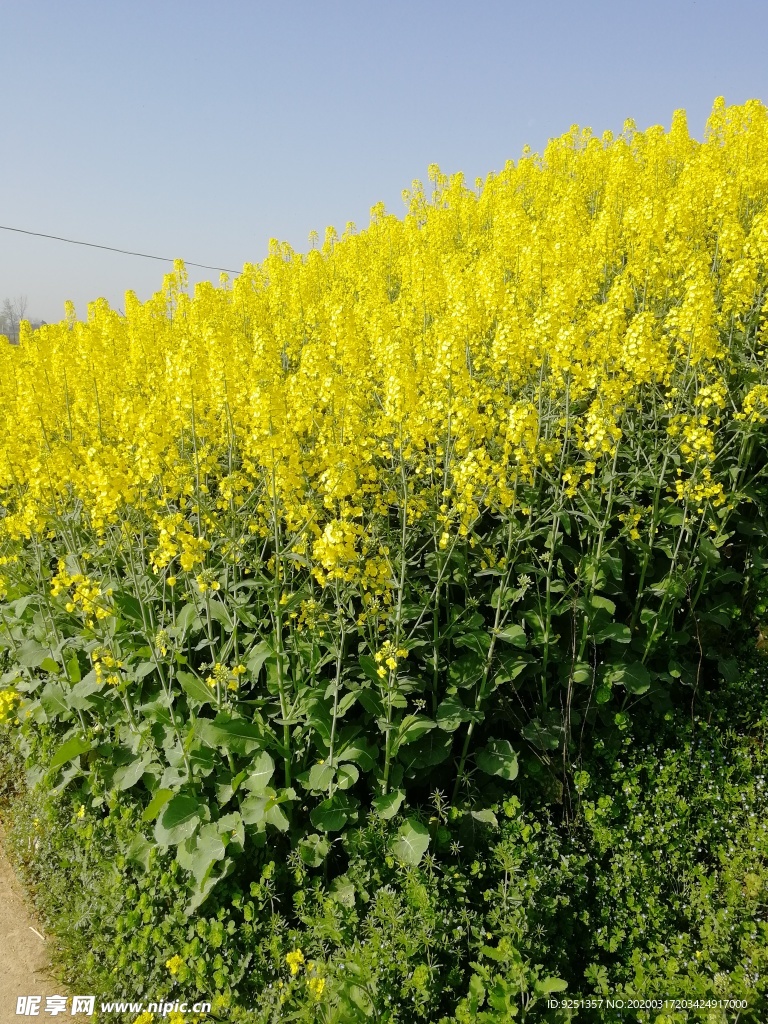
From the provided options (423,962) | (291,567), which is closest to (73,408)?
(291,567)

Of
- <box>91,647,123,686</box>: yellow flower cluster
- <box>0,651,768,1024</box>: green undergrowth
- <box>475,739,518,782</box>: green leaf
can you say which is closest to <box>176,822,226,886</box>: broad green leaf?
<box>0,651,768,1024</box>: green undergrowth

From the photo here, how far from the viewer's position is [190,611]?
11.7 feet

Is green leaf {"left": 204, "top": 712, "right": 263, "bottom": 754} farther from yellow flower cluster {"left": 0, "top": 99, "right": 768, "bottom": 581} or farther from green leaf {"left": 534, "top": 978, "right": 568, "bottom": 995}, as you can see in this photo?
green leaf {"left": 534, "top": 978, "right": 568, "bottom": 995}

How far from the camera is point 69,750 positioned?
3721 millimetres

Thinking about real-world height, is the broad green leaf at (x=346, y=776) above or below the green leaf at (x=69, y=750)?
below

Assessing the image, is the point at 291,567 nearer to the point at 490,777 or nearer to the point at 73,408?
the point at 490,777

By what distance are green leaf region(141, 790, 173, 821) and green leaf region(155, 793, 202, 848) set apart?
35 millimetres

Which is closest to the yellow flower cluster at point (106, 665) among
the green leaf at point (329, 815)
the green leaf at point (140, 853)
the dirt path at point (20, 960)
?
the green leaf at point (140, 853)

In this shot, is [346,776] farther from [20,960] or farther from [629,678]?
[20,960]

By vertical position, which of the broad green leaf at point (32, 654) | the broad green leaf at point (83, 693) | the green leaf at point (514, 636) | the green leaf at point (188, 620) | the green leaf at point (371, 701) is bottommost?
the green leaf at point (371, 701)

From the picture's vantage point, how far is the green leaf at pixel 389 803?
2992 mm

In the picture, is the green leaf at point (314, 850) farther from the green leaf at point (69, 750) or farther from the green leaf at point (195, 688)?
the green leaf at point (69, 750)

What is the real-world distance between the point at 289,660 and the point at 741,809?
231 centimetres

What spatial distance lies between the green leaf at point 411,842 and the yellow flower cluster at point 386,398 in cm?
111
